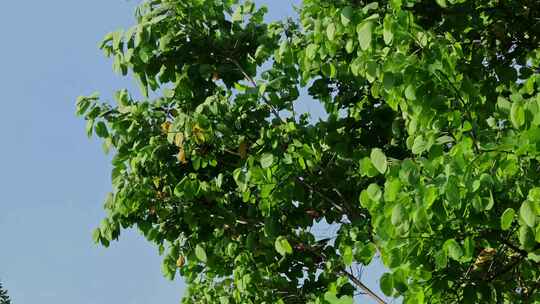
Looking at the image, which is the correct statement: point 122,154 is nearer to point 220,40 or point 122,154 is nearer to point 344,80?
point 220,40

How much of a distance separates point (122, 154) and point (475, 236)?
131 inches

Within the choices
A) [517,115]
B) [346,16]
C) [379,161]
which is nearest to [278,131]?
[346,16]

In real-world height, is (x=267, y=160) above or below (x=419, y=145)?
above

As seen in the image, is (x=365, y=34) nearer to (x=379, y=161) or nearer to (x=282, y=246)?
(x=379, y=161)

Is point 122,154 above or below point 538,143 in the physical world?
above

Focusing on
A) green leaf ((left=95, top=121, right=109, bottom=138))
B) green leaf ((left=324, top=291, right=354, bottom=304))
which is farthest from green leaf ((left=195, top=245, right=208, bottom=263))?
green leaf ((left=324, top=291, right=354, bottom=304))

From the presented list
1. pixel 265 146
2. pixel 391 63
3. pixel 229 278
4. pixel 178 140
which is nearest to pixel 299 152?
pixel 265 146

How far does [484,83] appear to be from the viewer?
6523 mm

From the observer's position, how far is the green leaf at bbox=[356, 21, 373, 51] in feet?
17.6

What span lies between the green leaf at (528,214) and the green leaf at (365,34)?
165cm

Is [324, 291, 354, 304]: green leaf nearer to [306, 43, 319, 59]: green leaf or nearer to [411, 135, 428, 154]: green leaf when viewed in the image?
[411, 135, 428, 154]: green leaf

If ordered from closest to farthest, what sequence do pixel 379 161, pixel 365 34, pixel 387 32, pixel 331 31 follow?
pixel 379 161, pixel 387 32, pixel 365 34, pixel 331 31

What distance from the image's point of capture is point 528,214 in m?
4.17

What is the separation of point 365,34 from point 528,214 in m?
1.80
